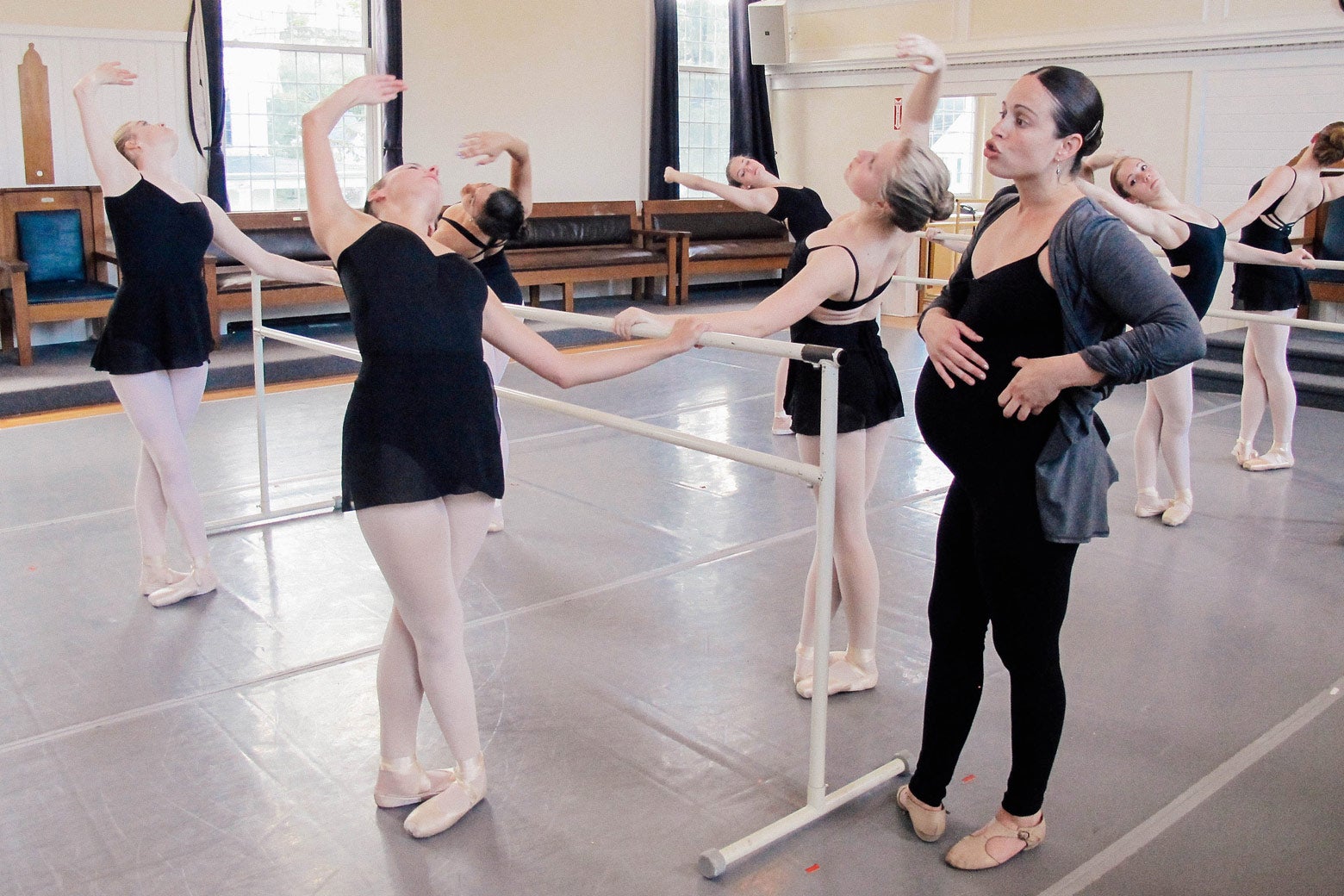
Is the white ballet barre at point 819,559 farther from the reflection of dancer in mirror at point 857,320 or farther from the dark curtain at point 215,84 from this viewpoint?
the dark curtain at point 215,84

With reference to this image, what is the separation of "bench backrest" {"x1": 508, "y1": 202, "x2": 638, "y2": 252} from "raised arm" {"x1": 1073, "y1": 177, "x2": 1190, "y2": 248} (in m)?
6.14

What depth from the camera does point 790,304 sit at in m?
2.43

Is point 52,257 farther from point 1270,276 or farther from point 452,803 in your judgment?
point 1270,276

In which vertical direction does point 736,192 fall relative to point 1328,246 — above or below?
above

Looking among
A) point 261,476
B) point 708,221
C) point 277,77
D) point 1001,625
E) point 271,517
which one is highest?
point 277,77

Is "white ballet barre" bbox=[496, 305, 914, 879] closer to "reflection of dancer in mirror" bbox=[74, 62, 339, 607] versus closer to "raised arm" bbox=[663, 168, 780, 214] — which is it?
"reflection of dancer in mirror" bbox=[74, 62, 339, 607]

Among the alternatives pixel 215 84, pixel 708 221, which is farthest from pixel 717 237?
pixel 215 84

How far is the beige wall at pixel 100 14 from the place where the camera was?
730 cm

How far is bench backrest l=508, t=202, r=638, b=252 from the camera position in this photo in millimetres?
9484

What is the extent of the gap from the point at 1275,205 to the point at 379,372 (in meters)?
4.37

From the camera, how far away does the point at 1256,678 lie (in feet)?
10.0

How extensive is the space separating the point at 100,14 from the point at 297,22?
4.88 ft

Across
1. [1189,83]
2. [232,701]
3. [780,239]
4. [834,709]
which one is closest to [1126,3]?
[1189,83]

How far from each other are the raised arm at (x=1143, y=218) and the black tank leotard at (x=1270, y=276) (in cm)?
152
